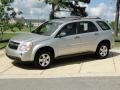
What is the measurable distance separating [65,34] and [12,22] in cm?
978

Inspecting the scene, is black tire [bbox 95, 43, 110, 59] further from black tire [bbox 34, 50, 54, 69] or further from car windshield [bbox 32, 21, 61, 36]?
black tire [bbox 34, 50, 54, 69]

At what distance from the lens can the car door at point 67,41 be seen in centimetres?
1283

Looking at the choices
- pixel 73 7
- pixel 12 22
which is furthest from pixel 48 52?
pixel 73 7

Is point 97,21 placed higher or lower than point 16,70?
higher

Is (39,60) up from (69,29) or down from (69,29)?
down

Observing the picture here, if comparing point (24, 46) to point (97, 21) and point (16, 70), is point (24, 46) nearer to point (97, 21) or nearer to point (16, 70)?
point (16, 70)

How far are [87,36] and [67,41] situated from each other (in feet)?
3.40

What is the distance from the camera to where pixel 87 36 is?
13.7m

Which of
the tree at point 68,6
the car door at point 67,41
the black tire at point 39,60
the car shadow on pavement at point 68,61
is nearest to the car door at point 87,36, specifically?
the car door at point 67,41

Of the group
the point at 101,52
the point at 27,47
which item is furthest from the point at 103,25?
the point at 27,47

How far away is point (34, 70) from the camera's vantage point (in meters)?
12.2

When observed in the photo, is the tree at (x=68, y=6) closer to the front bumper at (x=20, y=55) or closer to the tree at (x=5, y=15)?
the tree at (x=5, y=15)

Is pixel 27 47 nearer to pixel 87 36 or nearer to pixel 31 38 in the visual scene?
pixel 31 38

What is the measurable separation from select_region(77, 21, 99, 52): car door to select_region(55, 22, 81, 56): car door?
0.22 metres
